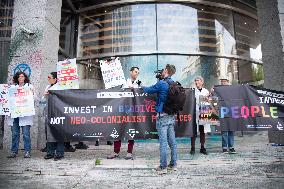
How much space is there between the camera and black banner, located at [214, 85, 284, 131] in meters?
5.97

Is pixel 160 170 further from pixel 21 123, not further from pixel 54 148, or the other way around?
pixel 21 123

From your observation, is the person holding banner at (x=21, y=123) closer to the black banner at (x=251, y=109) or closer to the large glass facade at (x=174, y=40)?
the black banner at (x=251, y=109)

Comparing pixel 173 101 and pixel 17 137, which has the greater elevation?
pixel 173 101

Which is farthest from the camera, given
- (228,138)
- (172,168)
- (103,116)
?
(228,138)

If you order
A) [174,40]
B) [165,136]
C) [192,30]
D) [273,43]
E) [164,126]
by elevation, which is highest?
[192,30]

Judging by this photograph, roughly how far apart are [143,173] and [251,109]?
10.3 ft

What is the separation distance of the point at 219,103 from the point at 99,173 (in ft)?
10.7

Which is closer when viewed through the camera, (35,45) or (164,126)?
(164,126)

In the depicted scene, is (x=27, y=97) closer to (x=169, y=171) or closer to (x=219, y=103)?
(x=169, y=171)

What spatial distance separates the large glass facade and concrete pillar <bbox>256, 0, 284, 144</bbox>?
8.17 feet

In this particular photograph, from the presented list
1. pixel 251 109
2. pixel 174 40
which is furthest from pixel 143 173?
pixel 174 40

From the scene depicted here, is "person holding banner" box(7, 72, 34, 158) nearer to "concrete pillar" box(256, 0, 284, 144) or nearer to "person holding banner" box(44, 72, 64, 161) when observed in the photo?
"person holding banner" box(44, 72, 64, 161)

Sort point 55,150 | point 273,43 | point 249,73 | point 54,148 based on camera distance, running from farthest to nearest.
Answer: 1. point 249,73
2. point 273,43
3. point 55,150
4. point 54,148

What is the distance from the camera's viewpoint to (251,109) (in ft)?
19.7
